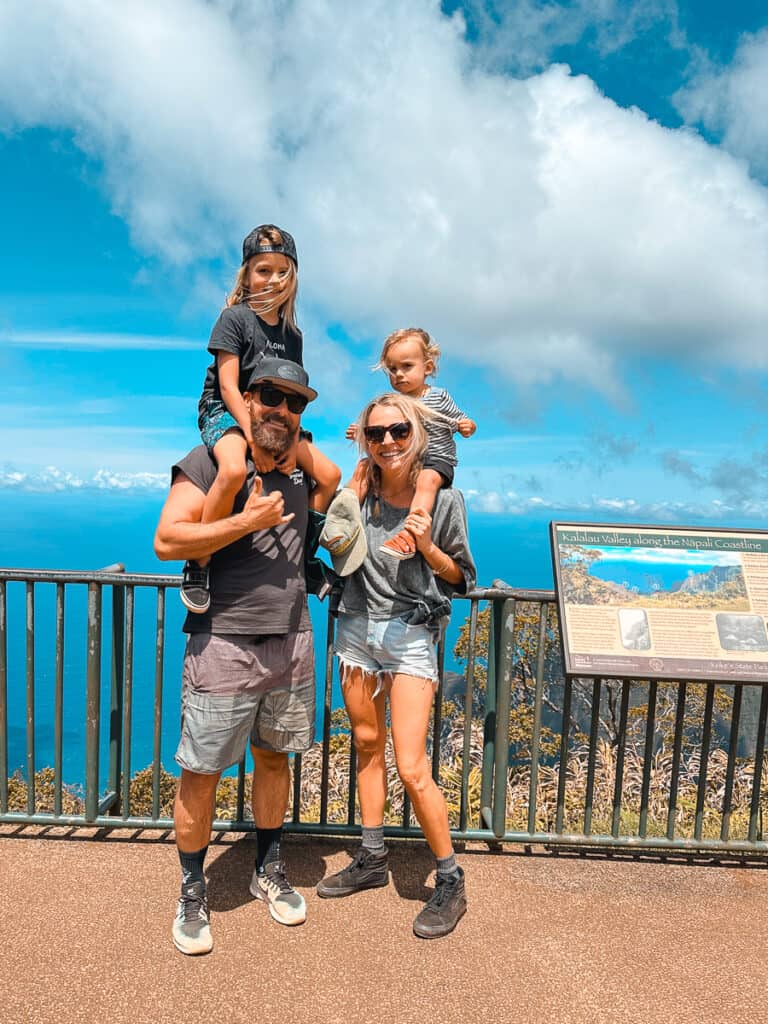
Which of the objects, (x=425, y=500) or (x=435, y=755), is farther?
(x=435, y=755)

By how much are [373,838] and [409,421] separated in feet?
6.36

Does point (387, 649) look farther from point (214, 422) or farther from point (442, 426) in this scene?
point (214, 422)

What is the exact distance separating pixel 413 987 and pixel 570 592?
1.85 meters

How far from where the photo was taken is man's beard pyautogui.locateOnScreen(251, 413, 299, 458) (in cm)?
287

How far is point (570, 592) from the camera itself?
3.68m

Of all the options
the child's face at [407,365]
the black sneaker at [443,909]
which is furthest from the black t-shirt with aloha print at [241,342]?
the black sneaker at [443,909]

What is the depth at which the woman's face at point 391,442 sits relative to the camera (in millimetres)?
3119

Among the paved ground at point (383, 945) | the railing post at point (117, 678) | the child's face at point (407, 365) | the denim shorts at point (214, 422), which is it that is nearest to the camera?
the paved ground at point (383, 945)

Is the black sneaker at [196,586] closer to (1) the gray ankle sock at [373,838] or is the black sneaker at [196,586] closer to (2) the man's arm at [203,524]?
(2) the man's arm at [203,524]

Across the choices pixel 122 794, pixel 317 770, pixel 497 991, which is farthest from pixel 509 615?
pixel 317 770

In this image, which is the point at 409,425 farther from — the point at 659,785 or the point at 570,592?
the point at 659,785

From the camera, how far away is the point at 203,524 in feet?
9.20

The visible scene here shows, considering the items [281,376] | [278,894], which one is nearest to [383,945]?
[278,894]

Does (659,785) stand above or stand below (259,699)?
below
